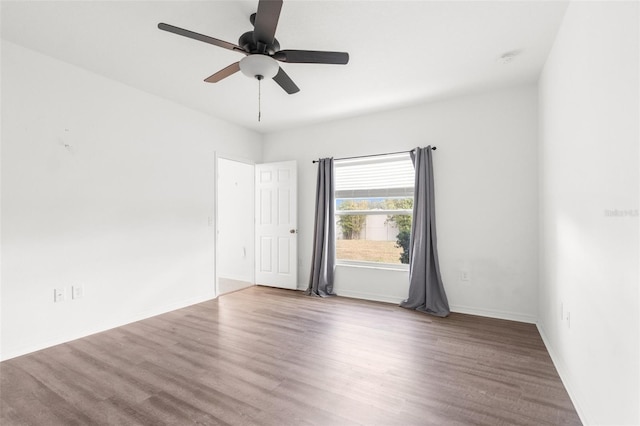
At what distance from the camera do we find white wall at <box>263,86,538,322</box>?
3414mm

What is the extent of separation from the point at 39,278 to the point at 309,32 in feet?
10.5

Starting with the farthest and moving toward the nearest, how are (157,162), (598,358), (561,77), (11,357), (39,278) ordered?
(157,162)
(39,278)
(11,357)
(561,77)
(598,358)

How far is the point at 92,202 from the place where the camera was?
3.10 metres

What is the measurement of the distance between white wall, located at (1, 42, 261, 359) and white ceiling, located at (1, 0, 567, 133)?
0.35 metres

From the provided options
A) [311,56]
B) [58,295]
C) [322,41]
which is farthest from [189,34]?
[58,295]

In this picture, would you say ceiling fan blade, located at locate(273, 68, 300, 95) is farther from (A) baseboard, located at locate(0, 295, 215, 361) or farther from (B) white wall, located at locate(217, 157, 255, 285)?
(A) baseboard, located at locate(0, 295, 215, 361)

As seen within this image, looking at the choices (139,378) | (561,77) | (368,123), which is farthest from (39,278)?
(561,77)

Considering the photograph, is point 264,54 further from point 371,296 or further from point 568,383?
point 371,296

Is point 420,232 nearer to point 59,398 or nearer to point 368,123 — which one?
point 368,123

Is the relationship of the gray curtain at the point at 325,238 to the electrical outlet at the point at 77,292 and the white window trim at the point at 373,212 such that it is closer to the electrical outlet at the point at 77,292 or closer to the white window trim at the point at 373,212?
the white window trim at the point at 373,212

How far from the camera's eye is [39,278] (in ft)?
8.94

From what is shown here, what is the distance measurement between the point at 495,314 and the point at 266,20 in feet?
12.4

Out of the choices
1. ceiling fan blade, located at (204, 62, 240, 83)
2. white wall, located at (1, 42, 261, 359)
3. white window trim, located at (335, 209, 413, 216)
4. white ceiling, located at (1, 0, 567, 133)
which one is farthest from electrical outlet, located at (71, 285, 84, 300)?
white window trim, located at (335, 209, 413, 216)

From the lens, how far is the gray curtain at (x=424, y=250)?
376 cm
